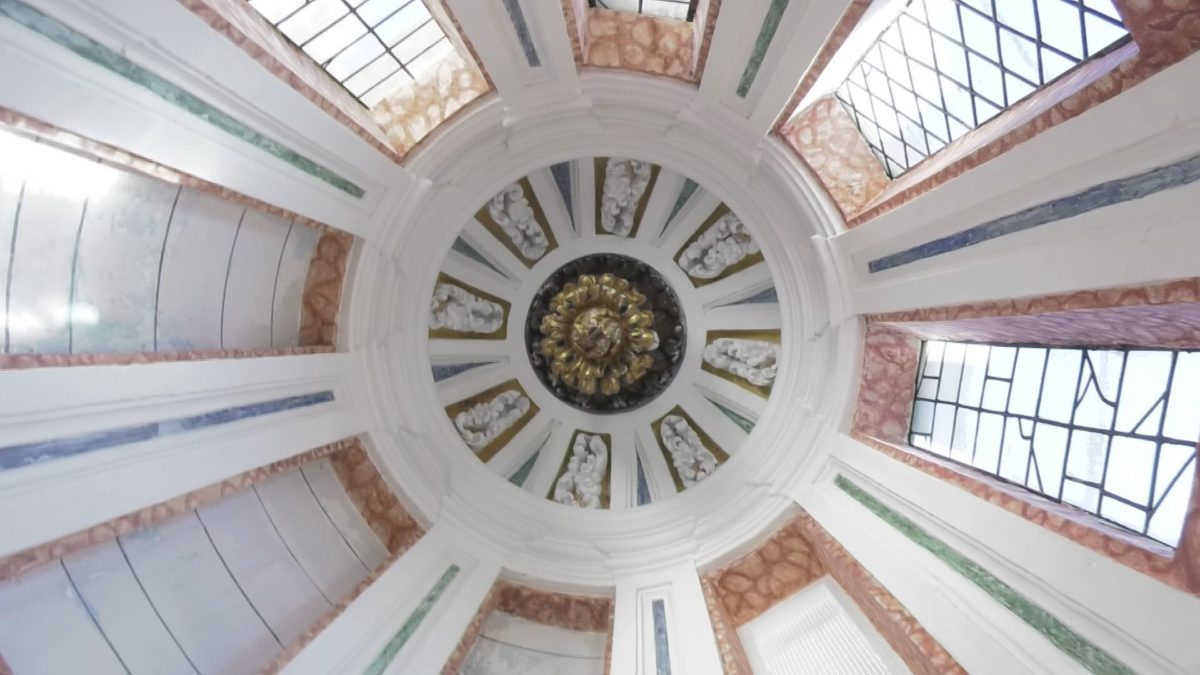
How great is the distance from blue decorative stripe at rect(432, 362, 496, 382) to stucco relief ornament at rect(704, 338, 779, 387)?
3.15m

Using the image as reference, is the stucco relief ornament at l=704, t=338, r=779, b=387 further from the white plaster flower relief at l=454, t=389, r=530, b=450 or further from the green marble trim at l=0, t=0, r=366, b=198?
the green marble trim at l=0, t=0, r=366, b=198

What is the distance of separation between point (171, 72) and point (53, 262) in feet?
5.29

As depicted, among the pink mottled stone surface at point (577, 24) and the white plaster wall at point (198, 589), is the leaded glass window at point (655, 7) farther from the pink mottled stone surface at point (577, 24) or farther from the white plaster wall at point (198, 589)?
the white plaster wall at point (198, 589)

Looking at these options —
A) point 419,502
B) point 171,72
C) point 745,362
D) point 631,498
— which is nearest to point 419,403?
point 419,502

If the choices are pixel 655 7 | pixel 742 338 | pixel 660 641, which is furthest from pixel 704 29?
pixel 660 641

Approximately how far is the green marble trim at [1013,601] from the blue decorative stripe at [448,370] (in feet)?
17.1

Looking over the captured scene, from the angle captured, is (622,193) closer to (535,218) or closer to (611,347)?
(535,218)

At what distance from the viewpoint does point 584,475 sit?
31.8 ft

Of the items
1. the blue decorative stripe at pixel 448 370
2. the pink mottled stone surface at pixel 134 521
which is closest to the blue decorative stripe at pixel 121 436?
the pink mottled stone surface at pixel 134 521

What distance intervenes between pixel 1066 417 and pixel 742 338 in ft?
13.4

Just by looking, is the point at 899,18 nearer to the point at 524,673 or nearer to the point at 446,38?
the point at 446,38

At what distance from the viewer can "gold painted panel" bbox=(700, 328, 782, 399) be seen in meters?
9.34

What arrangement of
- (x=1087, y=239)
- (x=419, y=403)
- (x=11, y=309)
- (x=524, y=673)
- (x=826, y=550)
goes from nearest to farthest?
(x=1087, y=239)
(x=11, y=309)
(x=826, y=550)
(x=524, y=673)
(x=419, y=403)

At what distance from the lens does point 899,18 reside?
23.6ft
